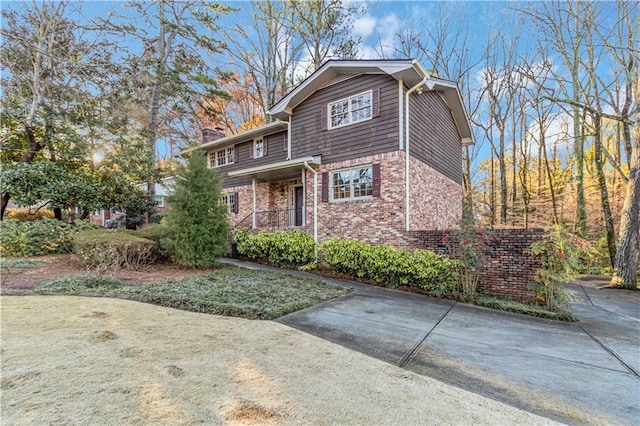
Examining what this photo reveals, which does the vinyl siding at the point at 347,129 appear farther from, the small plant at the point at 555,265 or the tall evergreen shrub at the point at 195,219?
the small plant at the point at 555,265

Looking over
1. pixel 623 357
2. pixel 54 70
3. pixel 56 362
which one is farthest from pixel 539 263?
pixel 54 70

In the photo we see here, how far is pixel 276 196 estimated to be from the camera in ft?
44.8

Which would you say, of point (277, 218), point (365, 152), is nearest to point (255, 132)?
point (277, 218)

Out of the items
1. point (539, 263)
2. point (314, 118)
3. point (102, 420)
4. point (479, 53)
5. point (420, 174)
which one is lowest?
point (102, 420)

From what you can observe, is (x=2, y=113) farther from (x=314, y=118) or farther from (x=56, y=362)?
→ (x=56, y=362)

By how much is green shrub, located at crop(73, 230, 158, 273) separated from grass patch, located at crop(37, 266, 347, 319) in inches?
51.8

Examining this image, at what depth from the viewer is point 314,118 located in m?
11.0

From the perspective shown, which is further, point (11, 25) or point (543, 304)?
point (11, 25)

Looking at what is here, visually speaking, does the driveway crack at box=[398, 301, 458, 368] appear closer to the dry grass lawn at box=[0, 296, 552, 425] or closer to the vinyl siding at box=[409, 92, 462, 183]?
the dry grass lawn at box=[0, 296, 552, 425]

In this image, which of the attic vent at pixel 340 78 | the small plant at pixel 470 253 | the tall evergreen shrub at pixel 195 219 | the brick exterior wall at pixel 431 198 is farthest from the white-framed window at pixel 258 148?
the small plant at pixel 470 253

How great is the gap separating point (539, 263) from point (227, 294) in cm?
A: 678

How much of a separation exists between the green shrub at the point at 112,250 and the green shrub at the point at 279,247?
329cm

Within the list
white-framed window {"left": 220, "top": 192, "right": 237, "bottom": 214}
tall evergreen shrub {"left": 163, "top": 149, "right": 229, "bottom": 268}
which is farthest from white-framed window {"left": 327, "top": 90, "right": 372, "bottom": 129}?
white-framed window {"left": 220, "top": 192, "right": 237, "bottom": 214}

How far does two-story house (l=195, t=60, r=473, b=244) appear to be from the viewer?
29.6ft
